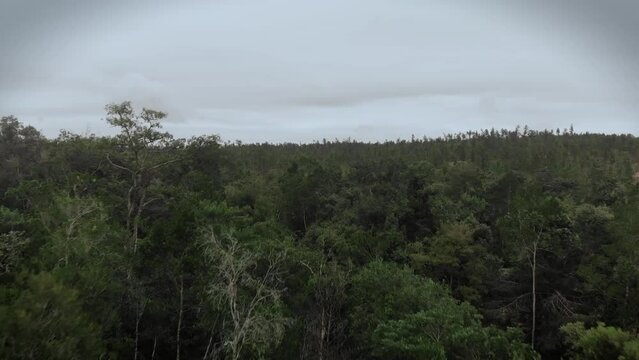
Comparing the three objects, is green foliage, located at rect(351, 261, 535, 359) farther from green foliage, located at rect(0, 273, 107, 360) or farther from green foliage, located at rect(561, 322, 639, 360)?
green foliage, located at rect(0, 273, 107, 360)

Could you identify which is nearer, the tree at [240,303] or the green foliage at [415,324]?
the tree at [240,303]

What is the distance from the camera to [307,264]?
29.7 metres

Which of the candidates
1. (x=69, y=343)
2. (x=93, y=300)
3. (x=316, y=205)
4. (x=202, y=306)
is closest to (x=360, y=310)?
(x=202, y=306)

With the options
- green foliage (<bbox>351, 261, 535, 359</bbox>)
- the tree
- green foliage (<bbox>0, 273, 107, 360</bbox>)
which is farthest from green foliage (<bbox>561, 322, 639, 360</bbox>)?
green foliage (<bbox>0, 273, 107, 360</bbox>)

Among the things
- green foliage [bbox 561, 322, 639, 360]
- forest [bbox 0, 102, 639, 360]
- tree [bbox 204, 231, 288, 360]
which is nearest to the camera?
green foliage [bbox 561, 322, 639, 360]

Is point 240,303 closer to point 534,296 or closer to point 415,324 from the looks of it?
point 415,324

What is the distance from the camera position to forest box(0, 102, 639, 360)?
20391mm

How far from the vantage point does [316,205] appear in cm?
5256

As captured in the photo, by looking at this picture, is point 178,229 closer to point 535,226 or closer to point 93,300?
point 93,300

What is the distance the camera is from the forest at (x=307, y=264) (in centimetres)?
2039

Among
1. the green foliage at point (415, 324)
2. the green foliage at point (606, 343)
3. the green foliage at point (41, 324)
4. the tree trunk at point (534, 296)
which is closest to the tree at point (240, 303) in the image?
the green foliage at point (415, 324)

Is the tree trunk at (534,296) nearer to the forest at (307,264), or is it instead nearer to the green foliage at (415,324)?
the forest at (307,264)

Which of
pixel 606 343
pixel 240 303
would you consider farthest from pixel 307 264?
pixel 606 343

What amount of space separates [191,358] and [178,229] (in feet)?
23.3
